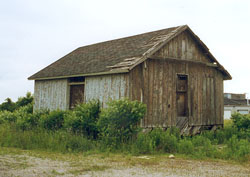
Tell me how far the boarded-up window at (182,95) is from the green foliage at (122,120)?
4.24 m

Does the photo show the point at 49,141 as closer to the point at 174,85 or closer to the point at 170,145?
the point at 170,145

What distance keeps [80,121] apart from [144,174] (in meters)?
7.02

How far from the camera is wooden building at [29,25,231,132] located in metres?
15.1

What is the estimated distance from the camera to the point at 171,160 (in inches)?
417

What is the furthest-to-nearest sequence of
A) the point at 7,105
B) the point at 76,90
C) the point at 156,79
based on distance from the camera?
1. the point at 7,105
2. the point at 76,90
3. the point at 156,79

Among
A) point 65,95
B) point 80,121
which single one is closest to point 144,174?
point 80,121

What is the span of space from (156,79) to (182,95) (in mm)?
2352

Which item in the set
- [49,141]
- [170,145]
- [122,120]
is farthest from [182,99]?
[49,141]

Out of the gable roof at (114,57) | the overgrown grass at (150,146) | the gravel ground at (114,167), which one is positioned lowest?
the gravel ground at (114,167)

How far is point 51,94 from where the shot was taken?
66.4 feet

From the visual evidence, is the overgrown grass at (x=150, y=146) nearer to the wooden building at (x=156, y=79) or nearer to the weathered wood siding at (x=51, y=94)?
the wooden building at (x=156, y=79)

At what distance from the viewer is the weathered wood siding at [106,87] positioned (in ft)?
48.6

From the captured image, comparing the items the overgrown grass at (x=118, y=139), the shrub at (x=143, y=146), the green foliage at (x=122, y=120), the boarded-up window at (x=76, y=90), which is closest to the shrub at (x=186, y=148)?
the overgrown grass at (x=118, y=139)

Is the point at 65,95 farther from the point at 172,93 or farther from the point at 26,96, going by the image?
the point at 26,96
